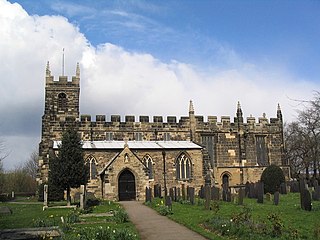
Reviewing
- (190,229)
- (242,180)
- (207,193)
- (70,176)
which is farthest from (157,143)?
(190,229)

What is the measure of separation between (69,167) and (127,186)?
23.2 feet

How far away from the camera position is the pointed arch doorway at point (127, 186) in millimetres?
30938

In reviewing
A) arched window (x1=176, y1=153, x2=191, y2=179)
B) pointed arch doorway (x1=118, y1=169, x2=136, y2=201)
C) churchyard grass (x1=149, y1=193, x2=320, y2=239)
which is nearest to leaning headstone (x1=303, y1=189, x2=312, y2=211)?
churchyard grass (x1=149, y1=193, x2=320, y2=239)

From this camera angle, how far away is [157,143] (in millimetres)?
36719

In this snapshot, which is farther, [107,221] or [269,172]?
[269,172]

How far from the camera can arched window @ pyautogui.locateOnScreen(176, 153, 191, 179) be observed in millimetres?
35156

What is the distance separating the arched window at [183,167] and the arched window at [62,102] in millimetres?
14447

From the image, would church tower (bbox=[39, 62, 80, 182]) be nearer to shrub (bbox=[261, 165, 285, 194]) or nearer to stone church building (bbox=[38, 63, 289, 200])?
stone church building (bbox=[38, 63, 289, 200])

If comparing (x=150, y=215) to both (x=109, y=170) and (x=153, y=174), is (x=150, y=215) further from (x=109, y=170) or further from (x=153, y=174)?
(x=153, y=174)

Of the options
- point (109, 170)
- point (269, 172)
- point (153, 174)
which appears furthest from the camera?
point (153, 174)

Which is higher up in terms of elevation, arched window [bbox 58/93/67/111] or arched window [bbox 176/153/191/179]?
arched window [bbox 58/93/67/111]

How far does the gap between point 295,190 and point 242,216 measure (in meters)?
19.3

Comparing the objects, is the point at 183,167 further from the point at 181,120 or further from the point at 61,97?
the point at 61,97

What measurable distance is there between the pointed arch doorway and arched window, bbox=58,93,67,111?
44.4ft
